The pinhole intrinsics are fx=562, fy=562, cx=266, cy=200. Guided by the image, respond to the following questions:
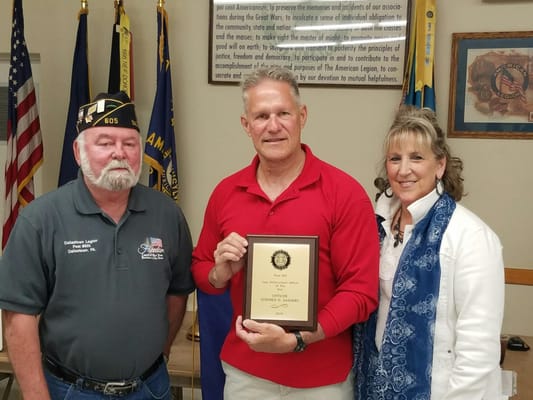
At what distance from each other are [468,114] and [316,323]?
1.90 metres

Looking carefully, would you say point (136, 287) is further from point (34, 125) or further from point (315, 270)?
point (34, 125)

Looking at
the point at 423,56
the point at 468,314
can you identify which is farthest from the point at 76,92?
the point at 468,314

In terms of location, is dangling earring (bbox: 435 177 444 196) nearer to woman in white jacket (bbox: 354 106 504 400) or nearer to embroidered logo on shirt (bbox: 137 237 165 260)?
woman in white jacket (bbox: 354 106 504 400)

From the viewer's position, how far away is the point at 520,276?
2.38 metres

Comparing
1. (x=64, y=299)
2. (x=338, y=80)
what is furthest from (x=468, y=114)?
(x=64, y=299)

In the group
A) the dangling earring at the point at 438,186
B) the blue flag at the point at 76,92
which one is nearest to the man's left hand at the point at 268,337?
the dangling earring at the point at 438,186

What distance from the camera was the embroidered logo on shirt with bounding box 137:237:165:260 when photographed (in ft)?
5.78

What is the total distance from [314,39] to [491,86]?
0.97 metres

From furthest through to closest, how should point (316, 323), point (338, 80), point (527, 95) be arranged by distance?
point (338, 80) → point (527, 95) → point (316, 323)

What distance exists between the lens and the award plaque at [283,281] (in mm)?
1507

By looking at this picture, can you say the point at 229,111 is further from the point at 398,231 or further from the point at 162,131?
the point at 398,231

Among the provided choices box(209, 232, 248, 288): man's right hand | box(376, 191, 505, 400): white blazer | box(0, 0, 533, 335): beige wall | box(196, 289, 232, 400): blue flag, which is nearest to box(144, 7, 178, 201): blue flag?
box(0, 0, 533, 335): beige wall

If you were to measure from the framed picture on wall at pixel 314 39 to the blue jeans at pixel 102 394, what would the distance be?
1849mm

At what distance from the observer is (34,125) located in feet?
10.5
